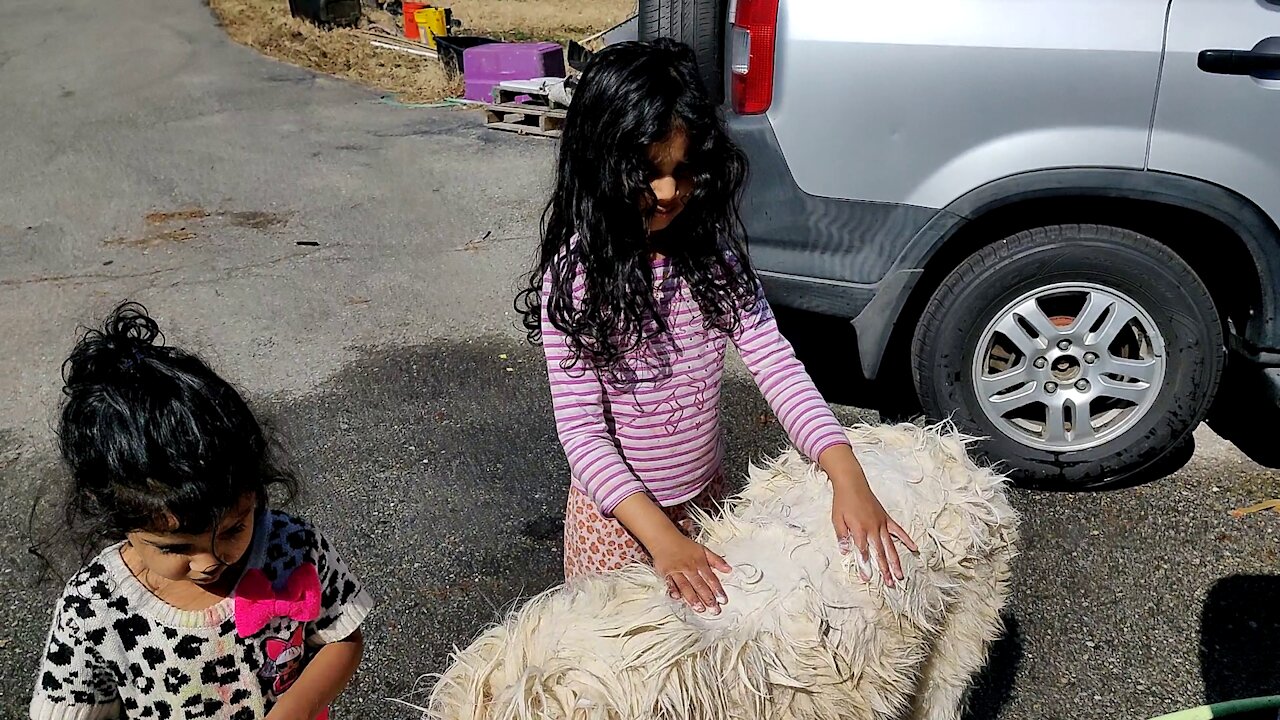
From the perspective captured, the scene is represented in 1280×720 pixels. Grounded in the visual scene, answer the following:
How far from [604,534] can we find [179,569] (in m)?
0.88

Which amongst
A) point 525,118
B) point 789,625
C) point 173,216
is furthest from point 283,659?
point 525,118

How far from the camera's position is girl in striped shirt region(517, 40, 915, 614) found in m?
1.70

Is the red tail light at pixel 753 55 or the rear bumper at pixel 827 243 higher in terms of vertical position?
the red tail light at pixel 753 55

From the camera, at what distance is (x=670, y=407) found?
196 cm

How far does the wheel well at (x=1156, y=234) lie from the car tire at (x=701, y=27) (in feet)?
3.93

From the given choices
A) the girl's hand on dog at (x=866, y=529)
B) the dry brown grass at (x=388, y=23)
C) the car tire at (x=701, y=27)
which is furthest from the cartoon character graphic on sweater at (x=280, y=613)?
the dry brown grass at (x=388, y=23)

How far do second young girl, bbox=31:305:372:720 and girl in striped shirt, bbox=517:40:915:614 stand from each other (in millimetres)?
537

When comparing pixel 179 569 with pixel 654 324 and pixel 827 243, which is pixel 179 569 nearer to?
pixel 654 324

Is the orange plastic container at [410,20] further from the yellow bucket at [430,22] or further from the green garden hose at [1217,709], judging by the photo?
the green garden hose at [1217,709]

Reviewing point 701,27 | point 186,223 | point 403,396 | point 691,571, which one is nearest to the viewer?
point 691,571

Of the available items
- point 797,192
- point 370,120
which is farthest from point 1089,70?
point 370,120

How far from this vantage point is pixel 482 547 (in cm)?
335

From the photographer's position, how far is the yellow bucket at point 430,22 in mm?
11586

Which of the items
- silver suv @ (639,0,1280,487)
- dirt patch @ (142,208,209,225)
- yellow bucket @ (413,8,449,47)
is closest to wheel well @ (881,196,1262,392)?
silver suv @ (639,0,1280,487)
